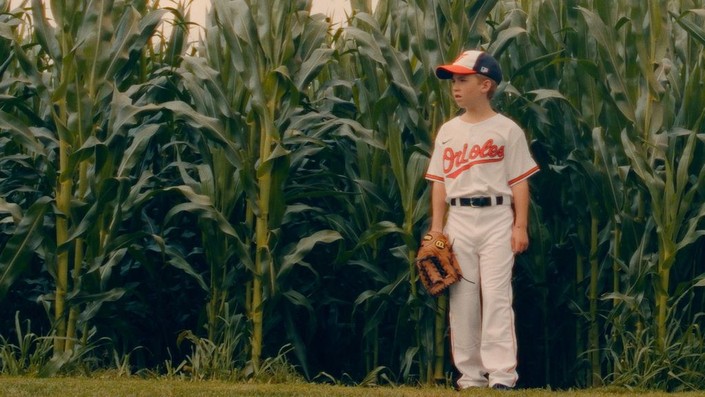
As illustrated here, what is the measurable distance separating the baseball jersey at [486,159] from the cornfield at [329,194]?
1.87ft

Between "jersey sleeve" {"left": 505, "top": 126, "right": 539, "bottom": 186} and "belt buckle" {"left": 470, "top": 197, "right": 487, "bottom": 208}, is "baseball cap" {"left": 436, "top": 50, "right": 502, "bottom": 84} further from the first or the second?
"belt buckle" {"left": 470, "top": 197, "right": 487, "bottom": 208}

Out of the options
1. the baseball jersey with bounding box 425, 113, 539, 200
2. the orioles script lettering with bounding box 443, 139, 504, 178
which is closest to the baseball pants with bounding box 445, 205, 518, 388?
the baseball jersey with bounding box 425, 113, 539, 200

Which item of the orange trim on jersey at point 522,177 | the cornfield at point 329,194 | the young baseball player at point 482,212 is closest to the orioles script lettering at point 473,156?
the young baseball player at point 482,212

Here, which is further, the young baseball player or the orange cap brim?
the orange cap brim

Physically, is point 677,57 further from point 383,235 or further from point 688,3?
point 383,235

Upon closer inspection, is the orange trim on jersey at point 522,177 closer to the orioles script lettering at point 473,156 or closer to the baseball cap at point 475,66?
the orioles script lettering at point 473,156

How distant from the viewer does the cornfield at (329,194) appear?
6.74 meters

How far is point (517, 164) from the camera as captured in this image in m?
6.28

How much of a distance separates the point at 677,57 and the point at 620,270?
1703 millimetres

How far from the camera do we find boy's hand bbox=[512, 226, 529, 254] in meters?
6.14

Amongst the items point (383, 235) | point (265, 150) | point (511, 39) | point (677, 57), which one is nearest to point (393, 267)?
point (383, 235)

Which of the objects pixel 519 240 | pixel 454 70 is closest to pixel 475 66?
pixel 454 70

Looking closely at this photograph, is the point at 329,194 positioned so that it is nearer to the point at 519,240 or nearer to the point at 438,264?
the point at 438,264

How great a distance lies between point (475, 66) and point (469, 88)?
0.13 meters
